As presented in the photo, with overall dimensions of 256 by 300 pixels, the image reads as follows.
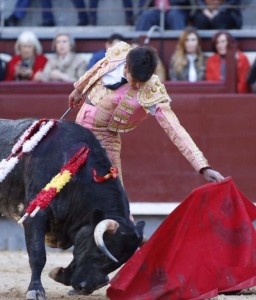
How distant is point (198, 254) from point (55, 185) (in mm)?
779

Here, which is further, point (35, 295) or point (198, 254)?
point (198, 254)

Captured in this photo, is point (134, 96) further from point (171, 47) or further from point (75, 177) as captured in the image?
point (171, 47)

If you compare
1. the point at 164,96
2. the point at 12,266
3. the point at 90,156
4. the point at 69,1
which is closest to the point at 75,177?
the point at 90,156

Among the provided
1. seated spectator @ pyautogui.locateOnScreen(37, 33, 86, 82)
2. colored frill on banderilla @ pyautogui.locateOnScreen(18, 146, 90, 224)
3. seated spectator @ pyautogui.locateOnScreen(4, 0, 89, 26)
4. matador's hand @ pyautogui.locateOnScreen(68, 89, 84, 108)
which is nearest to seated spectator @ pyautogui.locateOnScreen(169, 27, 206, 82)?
seated spectator @ pyautogui.locateOnScreen(37, 33, 86, 82)

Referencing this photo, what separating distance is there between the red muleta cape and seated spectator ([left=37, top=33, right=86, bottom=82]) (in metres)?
3.19

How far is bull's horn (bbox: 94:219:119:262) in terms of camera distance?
5977mm

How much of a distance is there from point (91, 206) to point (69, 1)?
4.43 m

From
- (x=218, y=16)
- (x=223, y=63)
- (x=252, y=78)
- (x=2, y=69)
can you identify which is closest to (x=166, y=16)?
(x=218, y=16)

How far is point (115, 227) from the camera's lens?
611 centimetres

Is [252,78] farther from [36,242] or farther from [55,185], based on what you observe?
[36,242]

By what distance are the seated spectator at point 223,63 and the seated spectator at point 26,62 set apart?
1242 millimetres

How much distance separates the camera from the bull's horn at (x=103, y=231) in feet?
19.6

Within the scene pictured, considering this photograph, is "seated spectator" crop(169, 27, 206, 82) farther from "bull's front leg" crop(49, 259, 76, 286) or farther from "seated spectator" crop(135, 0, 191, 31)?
"bull's front leg" crop(49, 259, 76, 286)

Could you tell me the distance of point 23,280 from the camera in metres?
7.52
